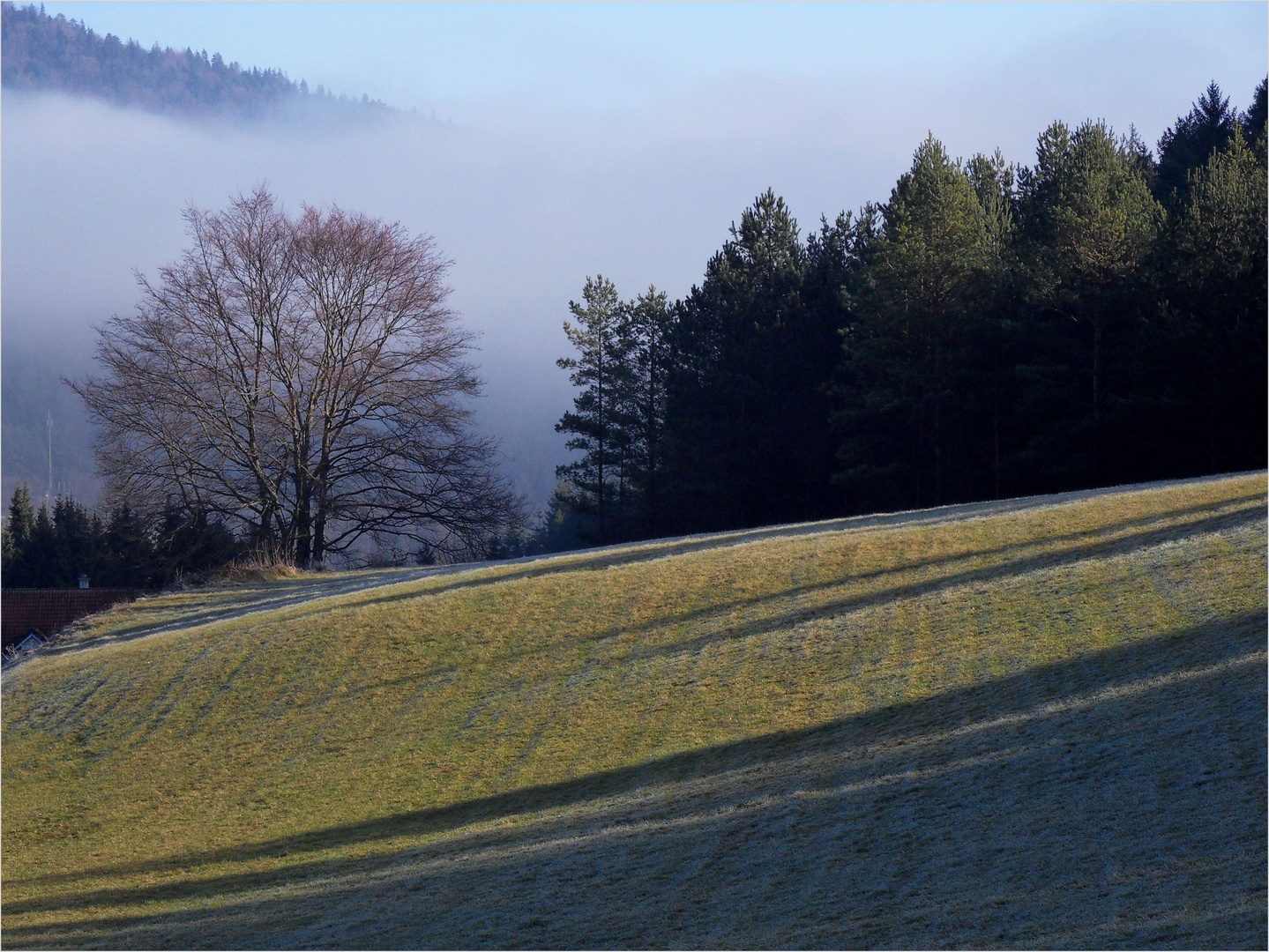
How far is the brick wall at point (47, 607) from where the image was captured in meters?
34.5

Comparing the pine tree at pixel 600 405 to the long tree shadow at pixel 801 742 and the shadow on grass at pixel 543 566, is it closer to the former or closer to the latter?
the shadow on grass at pixel 543 566

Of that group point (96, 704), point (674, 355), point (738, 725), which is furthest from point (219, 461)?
point (738, 725)

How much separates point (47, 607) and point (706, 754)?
103 feet

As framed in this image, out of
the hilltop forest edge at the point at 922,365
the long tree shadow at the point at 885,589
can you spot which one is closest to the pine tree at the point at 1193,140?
the hilltop forest edge at the point at 922,365

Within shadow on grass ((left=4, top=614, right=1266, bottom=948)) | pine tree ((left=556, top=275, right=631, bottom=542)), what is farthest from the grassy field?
pine tree ((left=556, top=275, right=631, bottom=542))

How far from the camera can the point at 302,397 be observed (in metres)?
34.2

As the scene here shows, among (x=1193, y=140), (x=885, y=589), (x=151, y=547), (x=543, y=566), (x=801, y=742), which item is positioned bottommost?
(x=801, y=742)

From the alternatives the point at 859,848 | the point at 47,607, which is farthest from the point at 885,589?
the point at 47,607

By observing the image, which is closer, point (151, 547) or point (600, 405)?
point (151, 547)

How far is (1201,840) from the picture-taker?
22.4 feet

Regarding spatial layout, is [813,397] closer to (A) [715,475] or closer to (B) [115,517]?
(A) [715,475]

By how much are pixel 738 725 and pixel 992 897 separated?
5.24m

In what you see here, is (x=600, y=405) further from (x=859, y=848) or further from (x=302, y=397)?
(x=859, y=848)

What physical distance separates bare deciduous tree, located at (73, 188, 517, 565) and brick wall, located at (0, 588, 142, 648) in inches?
201
